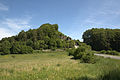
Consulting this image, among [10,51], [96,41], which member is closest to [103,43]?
[96,41]

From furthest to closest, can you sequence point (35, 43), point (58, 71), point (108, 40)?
point (108, 40) < point (35, 43) < point (58, 71)

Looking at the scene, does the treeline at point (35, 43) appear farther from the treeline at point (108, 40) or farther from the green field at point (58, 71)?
the green field at point (58, 71)

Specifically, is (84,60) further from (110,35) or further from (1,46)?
(110,35)

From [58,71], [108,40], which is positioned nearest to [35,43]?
[108,40]

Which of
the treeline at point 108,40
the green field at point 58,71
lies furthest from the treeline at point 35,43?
the green field at point 58,71

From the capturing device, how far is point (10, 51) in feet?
193

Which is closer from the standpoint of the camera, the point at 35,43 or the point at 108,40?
the point at 35,43

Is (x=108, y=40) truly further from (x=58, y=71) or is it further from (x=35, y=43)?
(x=58, y=71)

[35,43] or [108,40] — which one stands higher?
[108,40]

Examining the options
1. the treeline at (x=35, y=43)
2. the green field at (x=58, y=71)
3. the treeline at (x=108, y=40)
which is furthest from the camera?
the treeline at (x=108, y=40)

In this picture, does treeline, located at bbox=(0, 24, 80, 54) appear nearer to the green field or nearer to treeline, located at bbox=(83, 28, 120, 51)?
treeline, located at bbox=(83, 28, 120, 51)

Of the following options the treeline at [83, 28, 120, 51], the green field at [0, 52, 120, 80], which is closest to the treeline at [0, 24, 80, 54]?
the treeline at [83, 28, 120, 51]

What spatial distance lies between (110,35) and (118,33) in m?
5.36

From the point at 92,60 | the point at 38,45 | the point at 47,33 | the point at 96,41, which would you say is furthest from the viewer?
the point at 47,33
